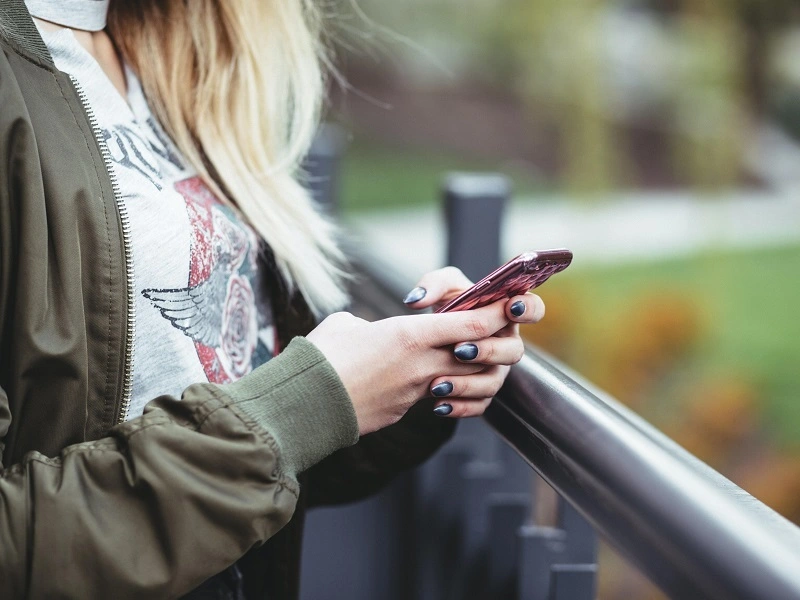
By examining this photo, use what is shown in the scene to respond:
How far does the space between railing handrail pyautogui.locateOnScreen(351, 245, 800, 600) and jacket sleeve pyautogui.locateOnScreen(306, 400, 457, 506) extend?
30cm

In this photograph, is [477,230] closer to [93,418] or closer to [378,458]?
[378,458]

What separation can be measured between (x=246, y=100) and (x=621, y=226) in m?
8.77

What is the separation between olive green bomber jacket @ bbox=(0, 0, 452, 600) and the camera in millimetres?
832

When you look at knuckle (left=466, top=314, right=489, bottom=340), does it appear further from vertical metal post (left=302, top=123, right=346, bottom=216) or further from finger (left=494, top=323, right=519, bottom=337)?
vertical metal post (left=302, top=123, right=346, bottom=216)

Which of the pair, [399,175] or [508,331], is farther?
[399,175]

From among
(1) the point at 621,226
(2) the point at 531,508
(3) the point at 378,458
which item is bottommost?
(1) the point at 621,226

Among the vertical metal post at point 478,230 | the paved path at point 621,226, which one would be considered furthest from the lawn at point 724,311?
the vertical metal post at point 478,230

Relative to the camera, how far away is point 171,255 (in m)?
A: 1.11

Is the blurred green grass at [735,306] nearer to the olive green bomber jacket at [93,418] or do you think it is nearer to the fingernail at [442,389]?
the fingernail at [442,389]

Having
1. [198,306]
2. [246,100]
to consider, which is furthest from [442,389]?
[246,100]

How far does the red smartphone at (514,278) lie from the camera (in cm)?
99

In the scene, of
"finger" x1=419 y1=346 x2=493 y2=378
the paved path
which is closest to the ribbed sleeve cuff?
"finger" x1=419 y1=346 x2=493 y2=378

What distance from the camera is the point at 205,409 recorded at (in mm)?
896

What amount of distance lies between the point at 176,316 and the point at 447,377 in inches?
13.5
